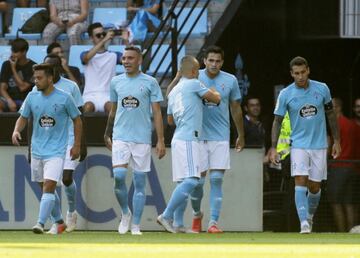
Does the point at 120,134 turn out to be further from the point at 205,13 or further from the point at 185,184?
the point at 205,13

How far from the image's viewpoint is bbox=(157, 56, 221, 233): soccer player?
17031 mm

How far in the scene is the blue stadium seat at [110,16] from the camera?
75.0ft

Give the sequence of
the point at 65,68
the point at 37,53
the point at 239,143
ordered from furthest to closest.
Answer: the point at 37,53
the point at 65,68
the point at 239,143

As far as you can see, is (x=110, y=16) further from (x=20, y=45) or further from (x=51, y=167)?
(x=51, y=167)

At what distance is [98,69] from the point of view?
21266 mm

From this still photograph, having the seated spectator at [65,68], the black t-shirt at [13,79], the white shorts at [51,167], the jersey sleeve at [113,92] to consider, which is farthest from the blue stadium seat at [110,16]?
the white shorts at [51,167]

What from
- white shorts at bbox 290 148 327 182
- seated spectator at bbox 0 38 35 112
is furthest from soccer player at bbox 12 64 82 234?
seated spectator at bbox 0 38 35 112

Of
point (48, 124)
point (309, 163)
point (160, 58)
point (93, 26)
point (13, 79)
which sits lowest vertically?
point (309, 163)

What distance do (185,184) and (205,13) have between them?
593cm

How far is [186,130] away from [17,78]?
469cm

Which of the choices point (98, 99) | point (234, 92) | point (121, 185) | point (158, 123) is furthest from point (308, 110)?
point (98, 99)

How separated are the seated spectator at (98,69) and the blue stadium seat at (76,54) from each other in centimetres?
47
